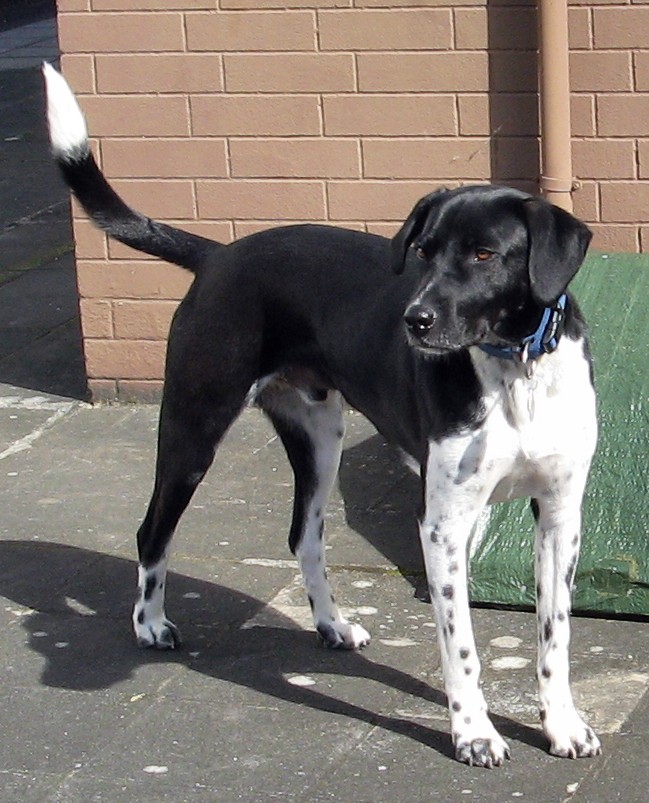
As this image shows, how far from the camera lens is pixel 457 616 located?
14.3 ft

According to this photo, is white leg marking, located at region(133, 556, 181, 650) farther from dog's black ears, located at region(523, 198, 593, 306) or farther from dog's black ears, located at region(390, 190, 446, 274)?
dog's black ears, located at region(523, 198, 593, 306)

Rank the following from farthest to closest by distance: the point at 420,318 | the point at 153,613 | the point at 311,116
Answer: the point at 311,116, the point at 153,613, the point at 420,318

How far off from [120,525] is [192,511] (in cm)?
28

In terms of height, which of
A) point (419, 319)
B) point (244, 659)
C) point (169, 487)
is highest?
point (419, 319)

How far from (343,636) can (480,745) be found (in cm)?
91

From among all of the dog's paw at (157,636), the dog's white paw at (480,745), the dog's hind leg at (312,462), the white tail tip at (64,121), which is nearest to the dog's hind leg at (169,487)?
the dog's paw at (157,636)

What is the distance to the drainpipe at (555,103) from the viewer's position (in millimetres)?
6582

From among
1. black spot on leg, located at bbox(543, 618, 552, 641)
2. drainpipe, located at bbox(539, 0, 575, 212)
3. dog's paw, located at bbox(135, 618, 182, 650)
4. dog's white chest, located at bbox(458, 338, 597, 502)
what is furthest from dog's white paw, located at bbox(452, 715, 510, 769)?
drainpipe, located at bbox(539, 0, 575, 212)

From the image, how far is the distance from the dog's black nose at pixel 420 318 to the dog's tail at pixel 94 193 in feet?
4.77

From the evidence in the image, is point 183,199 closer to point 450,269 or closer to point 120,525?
point 120,525

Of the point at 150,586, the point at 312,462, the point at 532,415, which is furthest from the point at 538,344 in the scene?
the point at 150,586

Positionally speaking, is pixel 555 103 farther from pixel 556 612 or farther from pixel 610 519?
pixel 556 612

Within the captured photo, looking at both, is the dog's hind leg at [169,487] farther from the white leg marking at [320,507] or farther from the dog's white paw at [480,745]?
the dog's white paw at [480,745]

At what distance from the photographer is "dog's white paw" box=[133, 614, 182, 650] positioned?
5211 mm
